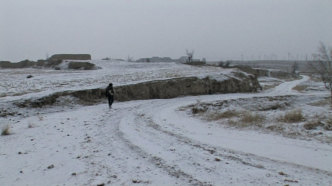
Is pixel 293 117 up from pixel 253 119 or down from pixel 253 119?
up

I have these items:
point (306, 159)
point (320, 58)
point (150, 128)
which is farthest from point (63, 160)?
point (320, 58)

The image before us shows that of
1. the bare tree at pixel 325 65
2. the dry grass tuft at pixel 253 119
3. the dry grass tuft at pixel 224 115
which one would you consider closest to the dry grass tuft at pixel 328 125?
the dry grass tuft at pixel 253 119

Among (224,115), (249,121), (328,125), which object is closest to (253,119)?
(249,121)

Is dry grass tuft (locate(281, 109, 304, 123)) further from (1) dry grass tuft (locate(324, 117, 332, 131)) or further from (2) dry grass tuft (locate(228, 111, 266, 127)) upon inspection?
(1) dry grass tuft (locate(324, 117, 332, 131))

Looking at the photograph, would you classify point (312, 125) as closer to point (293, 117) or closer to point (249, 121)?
point (293, 117)

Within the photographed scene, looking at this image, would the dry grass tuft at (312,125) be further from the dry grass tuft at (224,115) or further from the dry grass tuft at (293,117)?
the dry grass tuft at (224,115)

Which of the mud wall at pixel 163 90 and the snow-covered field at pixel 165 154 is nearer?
the snow-covered field at pixel 165 154

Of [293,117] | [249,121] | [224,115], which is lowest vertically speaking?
[224,115]

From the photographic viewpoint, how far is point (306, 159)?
5.86m

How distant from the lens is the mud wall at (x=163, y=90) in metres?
17.5

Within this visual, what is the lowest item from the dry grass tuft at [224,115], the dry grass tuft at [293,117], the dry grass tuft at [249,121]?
the dry grass tuft at [224,115]

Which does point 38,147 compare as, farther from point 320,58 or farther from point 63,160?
point 320,58

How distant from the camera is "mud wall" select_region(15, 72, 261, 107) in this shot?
57.4ft

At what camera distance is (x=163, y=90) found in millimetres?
24516
